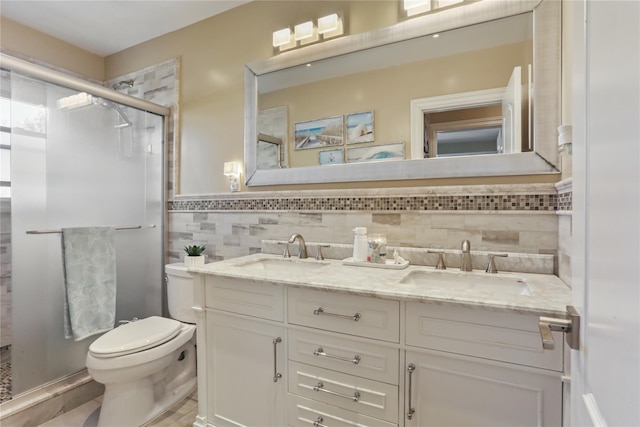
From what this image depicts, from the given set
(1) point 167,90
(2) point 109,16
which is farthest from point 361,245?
(2) point 109,16

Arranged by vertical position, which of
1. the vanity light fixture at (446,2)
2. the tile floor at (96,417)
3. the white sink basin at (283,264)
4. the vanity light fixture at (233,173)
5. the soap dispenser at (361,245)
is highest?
the vanity light fixture at (446,2)

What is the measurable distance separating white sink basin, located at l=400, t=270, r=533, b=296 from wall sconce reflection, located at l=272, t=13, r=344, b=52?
1427 millimetres

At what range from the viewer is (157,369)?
175 cm

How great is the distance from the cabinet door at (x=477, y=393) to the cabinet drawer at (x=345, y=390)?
7 cm

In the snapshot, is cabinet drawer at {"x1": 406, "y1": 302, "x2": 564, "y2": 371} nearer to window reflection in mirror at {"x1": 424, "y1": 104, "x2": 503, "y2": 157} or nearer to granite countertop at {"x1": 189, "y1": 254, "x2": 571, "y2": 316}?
granite countertop at {"x1": 189, "y1": 254, "x2": 571, "y2": 316}

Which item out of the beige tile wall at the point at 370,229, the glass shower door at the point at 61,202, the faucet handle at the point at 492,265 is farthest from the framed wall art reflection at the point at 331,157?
the glass shower door at the point at 61,202

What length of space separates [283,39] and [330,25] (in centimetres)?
32

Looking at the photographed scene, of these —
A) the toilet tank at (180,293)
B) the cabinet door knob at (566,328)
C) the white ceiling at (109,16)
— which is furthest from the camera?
the white ceiling at (109,16)

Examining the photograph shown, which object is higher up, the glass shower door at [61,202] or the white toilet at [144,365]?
the glass shower door at [61,202]

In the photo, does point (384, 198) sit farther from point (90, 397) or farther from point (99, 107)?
point (90, 397)

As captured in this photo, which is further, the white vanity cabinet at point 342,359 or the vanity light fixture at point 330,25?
the vanity light fixture at point 330,25

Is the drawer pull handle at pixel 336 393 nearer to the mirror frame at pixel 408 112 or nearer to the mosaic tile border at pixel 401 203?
the mosaic tile border at pixel 401 203

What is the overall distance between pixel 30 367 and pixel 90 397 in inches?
15.5

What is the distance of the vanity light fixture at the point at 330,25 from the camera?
185cm
